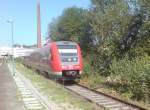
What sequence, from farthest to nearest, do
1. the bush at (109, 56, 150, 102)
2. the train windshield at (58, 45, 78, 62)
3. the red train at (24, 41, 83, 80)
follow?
the train windshield at (58, 45, 78, 62) < the red train at (24, 41, 83, 80) < the bush at (109, 56, 150, 102)

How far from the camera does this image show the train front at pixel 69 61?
102ft

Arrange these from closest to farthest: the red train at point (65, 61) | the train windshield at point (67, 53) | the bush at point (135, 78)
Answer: the bush at point (135, 78), the red train at point (65, 61), the train windshield at point (67, 53)

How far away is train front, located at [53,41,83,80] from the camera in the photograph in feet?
102

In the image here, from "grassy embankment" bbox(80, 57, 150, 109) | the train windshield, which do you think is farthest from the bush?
the train windshield

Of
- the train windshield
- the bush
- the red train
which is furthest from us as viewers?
the train windshield

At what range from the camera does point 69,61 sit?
3128 cm

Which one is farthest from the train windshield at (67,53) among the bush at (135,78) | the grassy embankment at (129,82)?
the bush at (135,78)

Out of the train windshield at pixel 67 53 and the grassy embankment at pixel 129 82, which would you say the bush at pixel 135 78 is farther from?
the train windshield at pixel 67 53

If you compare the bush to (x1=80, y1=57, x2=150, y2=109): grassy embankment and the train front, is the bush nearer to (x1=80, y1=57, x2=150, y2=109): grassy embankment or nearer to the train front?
(x1=80, y1=57, x2=150, y2=109): grassy embankment

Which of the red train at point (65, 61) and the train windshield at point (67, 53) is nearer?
the red train at point (65, 61)

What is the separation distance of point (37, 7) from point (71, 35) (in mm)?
11709

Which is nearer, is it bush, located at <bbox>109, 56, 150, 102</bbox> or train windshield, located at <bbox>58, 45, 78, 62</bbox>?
bush, located at <bbox>109, 56, 150, 102</bbox>

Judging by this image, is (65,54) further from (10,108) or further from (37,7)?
(37,7)

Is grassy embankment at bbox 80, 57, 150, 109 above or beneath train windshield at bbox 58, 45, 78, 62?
beneath
